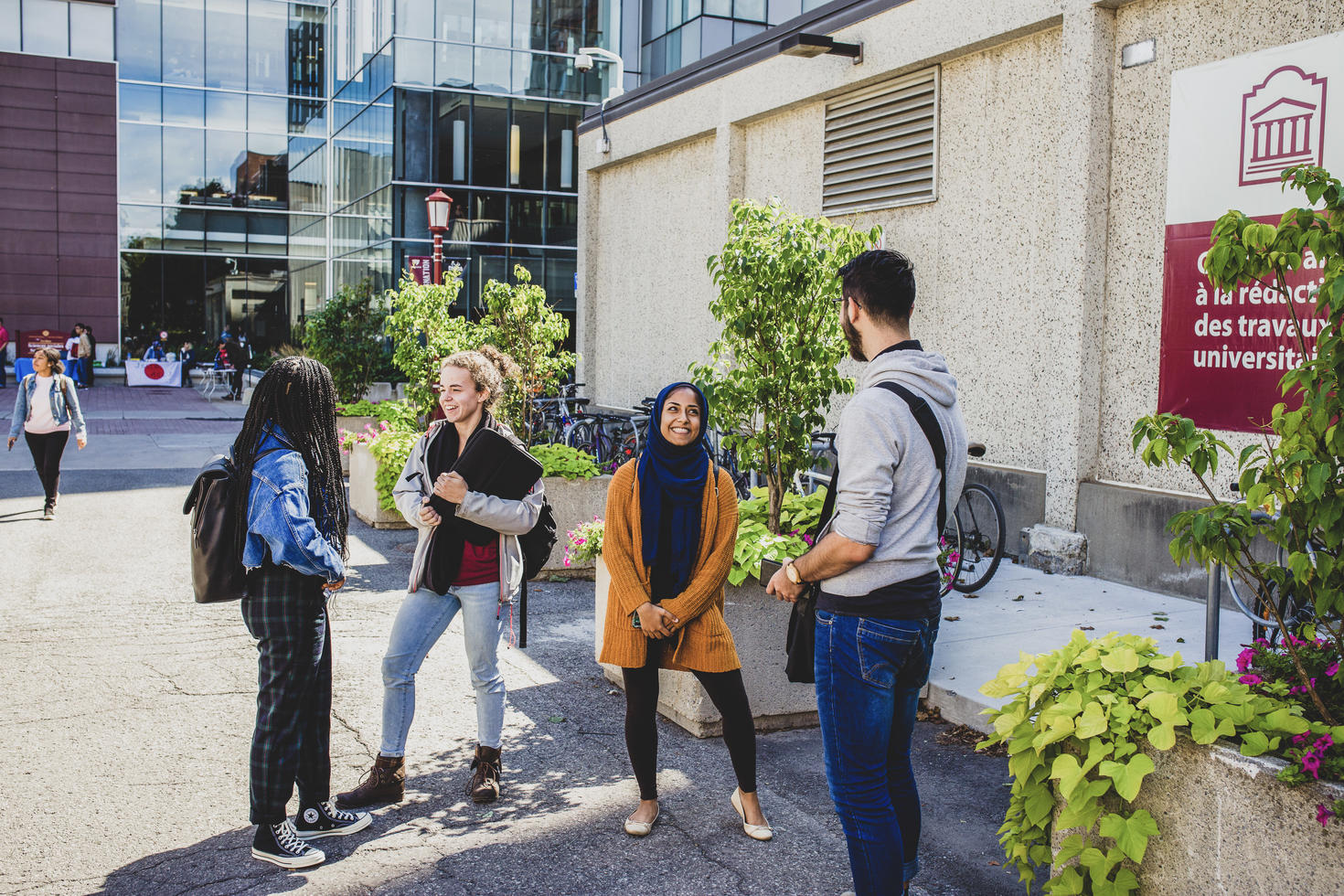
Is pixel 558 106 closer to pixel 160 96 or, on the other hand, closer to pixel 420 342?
pixel 160 96

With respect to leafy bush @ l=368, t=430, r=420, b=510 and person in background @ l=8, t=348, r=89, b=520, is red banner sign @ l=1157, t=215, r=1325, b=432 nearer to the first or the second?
leafy bush @ l=368, t=430, r=420, b=510

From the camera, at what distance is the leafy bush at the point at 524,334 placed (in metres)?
10.5

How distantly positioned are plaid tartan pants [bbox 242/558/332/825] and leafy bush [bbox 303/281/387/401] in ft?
41.5

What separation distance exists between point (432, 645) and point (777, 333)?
2.54 m

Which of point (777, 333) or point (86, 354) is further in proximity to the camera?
point (86, 354)

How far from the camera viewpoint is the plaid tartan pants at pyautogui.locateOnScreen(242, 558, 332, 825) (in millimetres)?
3971

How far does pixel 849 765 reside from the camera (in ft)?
10.6

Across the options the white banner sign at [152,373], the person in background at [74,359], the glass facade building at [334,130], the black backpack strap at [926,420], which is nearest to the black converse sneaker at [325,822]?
the black backpack strap at [926,420]

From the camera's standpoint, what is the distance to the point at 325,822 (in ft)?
13.9

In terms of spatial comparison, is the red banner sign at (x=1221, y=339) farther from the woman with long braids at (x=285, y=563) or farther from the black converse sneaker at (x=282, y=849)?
the black converse sneaker at (x=282, y=849)

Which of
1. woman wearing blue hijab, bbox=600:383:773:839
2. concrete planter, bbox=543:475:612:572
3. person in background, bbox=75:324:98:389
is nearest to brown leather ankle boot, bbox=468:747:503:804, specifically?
woman wearing blue hijab, bbox=600:383:773:839

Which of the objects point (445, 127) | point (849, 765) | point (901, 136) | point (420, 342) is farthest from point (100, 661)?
point (445, 127)

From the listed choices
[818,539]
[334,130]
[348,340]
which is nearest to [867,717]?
[818,539]

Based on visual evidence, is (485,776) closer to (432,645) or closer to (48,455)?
(432,645)
